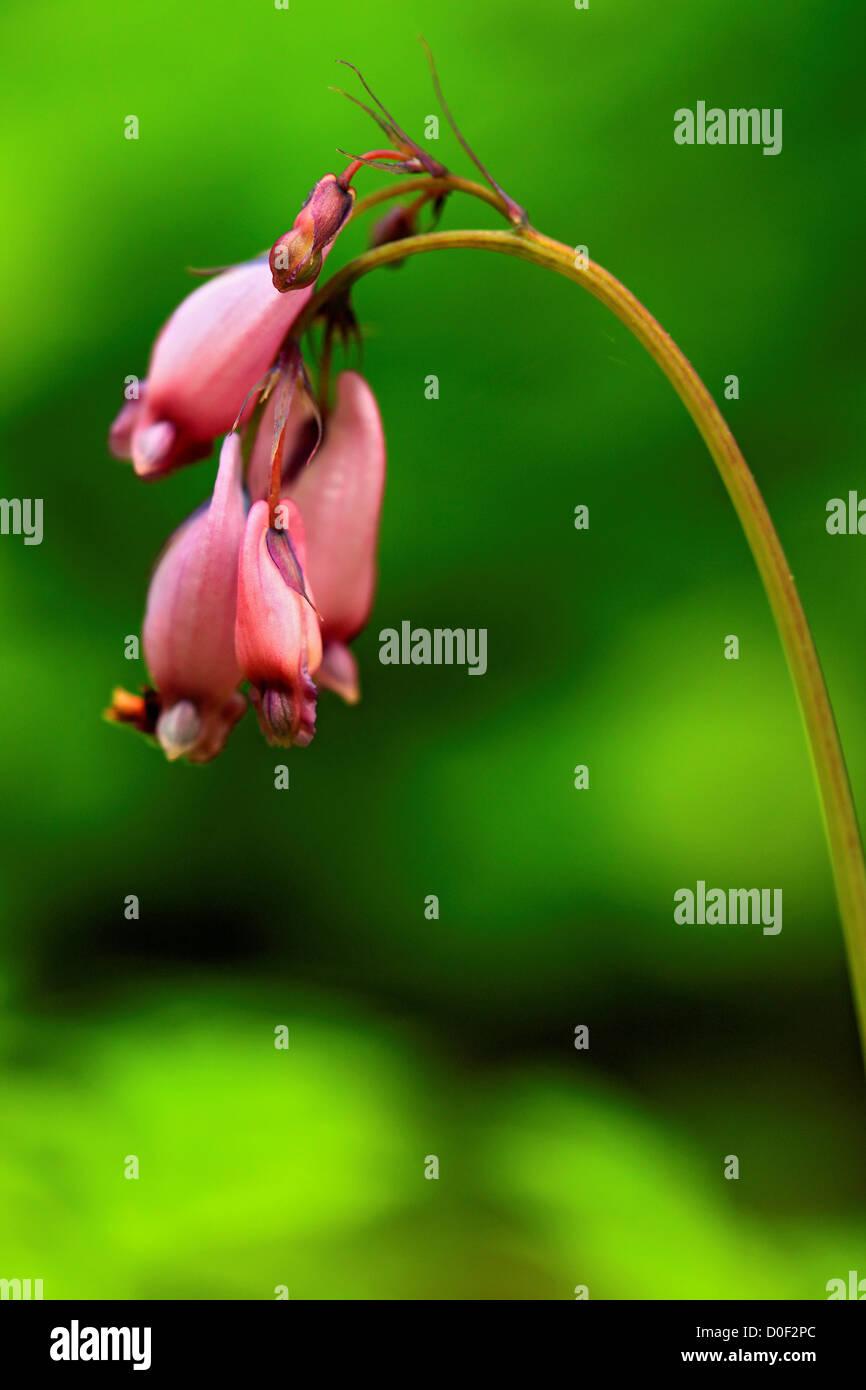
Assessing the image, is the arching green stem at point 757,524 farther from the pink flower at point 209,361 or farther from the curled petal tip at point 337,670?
the curled petal tip at point 337,670

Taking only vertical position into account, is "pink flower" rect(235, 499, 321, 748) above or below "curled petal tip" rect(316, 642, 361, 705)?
below

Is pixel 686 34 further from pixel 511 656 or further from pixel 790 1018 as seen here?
Answer: pixel 790 1018

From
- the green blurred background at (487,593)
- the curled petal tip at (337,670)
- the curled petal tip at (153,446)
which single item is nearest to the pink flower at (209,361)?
the curled petal tip at (153,446)

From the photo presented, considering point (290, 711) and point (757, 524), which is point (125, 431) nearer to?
point (290, 711)

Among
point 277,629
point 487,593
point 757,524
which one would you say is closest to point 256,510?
point 277,629

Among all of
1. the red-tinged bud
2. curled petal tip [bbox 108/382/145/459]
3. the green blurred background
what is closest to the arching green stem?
the red-tinged bud

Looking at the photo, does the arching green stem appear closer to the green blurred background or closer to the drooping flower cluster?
the drooping flower cluster

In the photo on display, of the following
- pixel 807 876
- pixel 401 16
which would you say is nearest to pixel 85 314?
pixel 401 16
